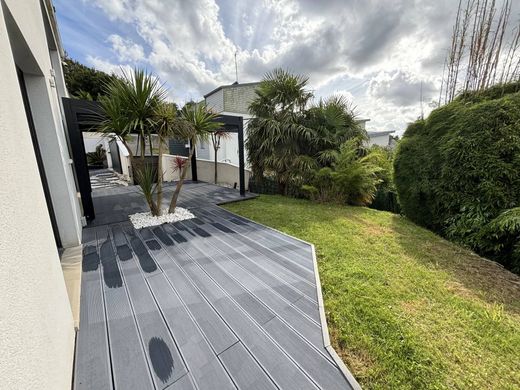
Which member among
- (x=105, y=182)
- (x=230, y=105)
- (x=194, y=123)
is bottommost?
(x=105, y=182)

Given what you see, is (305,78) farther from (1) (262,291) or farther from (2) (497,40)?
(1) (262,291)

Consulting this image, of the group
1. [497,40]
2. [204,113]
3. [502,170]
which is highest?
[497,40]

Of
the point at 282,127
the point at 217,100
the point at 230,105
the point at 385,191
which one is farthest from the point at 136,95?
the point at 217,100

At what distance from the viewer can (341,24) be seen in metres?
5.99

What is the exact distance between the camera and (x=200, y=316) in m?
1.79

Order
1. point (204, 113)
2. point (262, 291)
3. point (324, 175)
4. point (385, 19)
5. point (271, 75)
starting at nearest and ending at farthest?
point (262, 291) < point (204, 113) < point (385, 19) < point (324, 175) < point (271, 75)

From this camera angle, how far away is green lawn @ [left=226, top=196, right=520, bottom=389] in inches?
55.7

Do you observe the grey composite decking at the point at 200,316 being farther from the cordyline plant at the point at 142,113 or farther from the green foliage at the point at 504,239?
the green foliage at the point at 504,239

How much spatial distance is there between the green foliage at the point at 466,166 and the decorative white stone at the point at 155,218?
4809 mm

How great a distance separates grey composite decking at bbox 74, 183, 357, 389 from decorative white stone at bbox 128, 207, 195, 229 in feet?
1.70

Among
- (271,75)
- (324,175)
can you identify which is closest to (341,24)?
(271,75)

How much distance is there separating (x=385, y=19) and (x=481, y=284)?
20.2ft

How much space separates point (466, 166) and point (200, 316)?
458 cm

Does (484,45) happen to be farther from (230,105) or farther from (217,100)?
(217,100)
